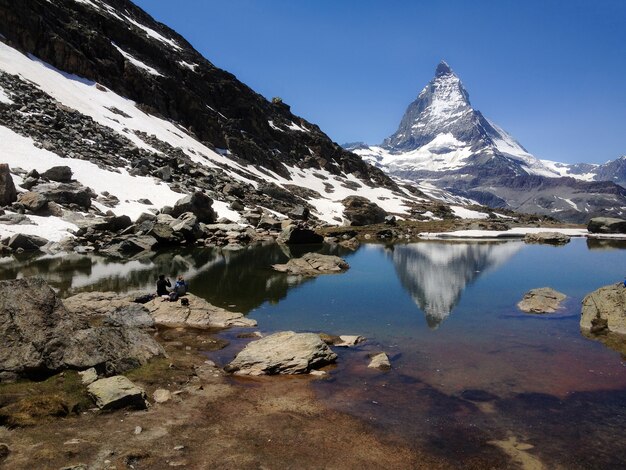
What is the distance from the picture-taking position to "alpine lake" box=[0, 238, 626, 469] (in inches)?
532

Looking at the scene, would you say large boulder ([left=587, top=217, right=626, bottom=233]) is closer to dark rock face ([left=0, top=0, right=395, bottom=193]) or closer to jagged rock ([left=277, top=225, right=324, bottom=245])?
jagged rock ([left=277, top=225, right=324, bottom=245])

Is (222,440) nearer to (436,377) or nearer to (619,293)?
(436,377)

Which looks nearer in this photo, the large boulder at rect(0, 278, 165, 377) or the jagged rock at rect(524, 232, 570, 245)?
the large boulder at rect(0, 278, 165, 377)

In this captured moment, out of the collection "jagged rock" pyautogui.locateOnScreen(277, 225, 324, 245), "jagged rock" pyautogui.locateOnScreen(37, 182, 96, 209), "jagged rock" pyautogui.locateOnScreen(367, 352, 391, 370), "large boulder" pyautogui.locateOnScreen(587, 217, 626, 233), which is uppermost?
"large boulder" pyautogui.locateOnScreen(587, 217, 626, 233)

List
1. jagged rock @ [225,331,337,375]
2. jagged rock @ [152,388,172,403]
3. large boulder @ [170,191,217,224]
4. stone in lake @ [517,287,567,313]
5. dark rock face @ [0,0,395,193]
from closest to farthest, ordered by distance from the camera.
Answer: jagged rock @ [152,388,172,403]
jagged rock @ [225,331,337,375]
stone in lake @ [517,287,567,313]
large boulder @ [170,191,217,224]
dark rock face @ [0,0,395,193]

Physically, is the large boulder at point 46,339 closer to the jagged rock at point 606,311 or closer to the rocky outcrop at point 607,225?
the jagged rock at point 606,311

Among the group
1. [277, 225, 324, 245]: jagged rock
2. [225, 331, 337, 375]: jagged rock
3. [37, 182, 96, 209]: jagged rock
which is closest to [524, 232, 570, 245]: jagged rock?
[277, 225, 324, 245]: jagged rock

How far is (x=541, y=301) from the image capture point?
102 ft

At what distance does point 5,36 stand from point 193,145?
4455 centimetres

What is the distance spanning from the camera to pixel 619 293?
2606cm

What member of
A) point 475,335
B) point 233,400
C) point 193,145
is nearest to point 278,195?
point 193,145

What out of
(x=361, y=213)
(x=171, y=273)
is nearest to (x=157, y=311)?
(x=171, y=273)

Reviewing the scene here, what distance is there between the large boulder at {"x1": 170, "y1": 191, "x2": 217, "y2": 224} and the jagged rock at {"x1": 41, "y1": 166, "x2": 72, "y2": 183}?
49.4 feet

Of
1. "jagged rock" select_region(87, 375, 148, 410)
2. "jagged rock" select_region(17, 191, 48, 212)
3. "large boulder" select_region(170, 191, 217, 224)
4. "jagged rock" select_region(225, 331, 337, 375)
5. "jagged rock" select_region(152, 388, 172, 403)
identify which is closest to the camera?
"jagged rock" select_region(87, 375, 148, 410)
